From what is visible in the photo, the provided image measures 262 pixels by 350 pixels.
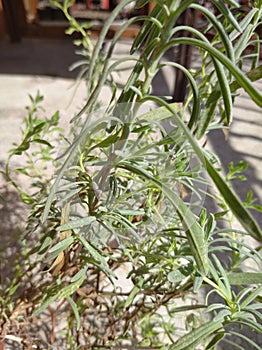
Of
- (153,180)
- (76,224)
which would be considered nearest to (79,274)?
(76,224)

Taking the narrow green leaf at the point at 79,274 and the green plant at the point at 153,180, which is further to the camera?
the narrow green leaf at the point at 79,274

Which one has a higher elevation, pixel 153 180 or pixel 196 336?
pixel 153 180

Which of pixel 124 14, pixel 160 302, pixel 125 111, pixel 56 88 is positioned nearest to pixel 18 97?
pixel 56 88

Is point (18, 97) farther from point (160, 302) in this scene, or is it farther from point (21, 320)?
point (160, 302)

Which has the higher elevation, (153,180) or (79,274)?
(153,180)

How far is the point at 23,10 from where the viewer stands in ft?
9.52

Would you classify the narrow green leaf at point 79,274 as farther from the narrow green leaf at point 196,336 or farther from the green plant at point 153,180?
the narrow green leaf at point 196,336

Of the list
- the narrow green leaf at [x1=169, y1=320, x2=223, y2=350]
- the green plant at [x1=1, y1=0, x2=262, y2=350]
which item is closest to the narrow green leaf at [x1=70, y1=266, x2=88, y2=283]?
Result: the green plant at [x1=1, y1=0, x2=262, y2=350]

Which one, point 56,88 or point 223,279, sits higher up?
point 223,279

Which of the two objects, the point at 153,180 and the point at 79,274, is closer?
the point at 153,180

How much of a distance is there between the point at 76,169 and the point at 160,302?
1.01 feet

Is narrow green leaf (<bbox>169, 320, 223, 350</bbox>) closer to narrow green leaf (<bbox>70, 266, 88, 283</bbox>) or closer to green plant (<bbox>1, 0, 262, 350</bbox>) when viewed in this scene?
green plant (<bbox>1, 0, 262, 350</bbox>)

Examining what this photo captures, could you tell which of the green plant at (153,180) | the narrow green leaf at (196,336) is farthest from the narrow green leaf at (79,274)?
the narrow green leaf at (196,336)

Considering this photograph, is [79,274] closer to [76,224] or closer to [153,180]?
[76,224]
